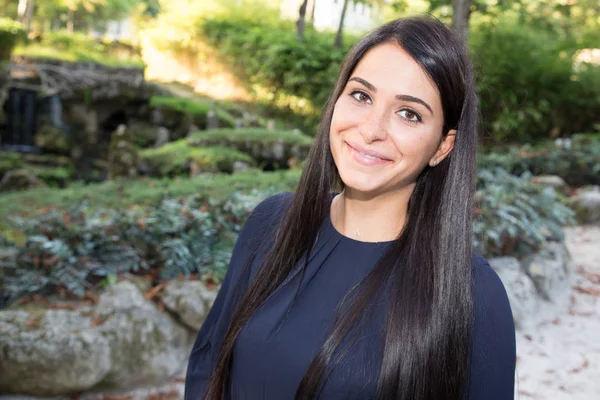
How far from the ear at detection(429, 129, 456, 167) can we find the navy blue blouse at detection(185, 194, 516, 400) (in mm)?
270

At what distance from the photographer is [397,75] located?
1335mm

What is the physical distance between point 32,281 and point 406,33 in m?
2.86

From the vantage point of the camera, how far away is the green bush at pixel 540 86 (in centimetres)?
1109

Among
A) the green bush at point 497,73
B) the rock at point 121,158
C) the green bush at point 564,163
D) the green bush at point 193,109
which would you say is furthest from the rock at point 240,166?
the green bush at point 564,163

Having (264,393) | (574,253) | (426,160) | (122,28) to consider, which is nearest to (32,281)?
(264,393)

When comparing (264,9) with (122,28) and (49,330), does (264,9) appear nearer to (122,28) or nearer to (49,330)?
(49,330)

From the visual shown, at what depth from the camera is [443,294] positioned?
4.25 feet

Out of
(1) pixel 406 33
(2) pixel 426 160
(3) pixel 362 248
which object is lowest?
(3) pixel 362 248

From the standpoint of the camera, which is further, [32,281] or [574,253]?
[574,253]

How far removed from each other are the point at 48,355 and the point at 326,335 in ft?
6.71

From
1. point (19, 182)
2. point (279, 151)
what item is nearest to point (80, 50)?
point (19, 182)

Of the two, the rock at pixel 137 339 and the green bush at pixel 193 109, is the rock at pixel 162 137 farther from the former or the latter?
the rock at pixel 137 339

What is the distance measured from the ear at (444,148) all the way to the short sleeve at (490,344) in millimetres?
331

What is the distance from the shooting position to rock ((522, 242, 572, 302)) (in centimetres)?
479
